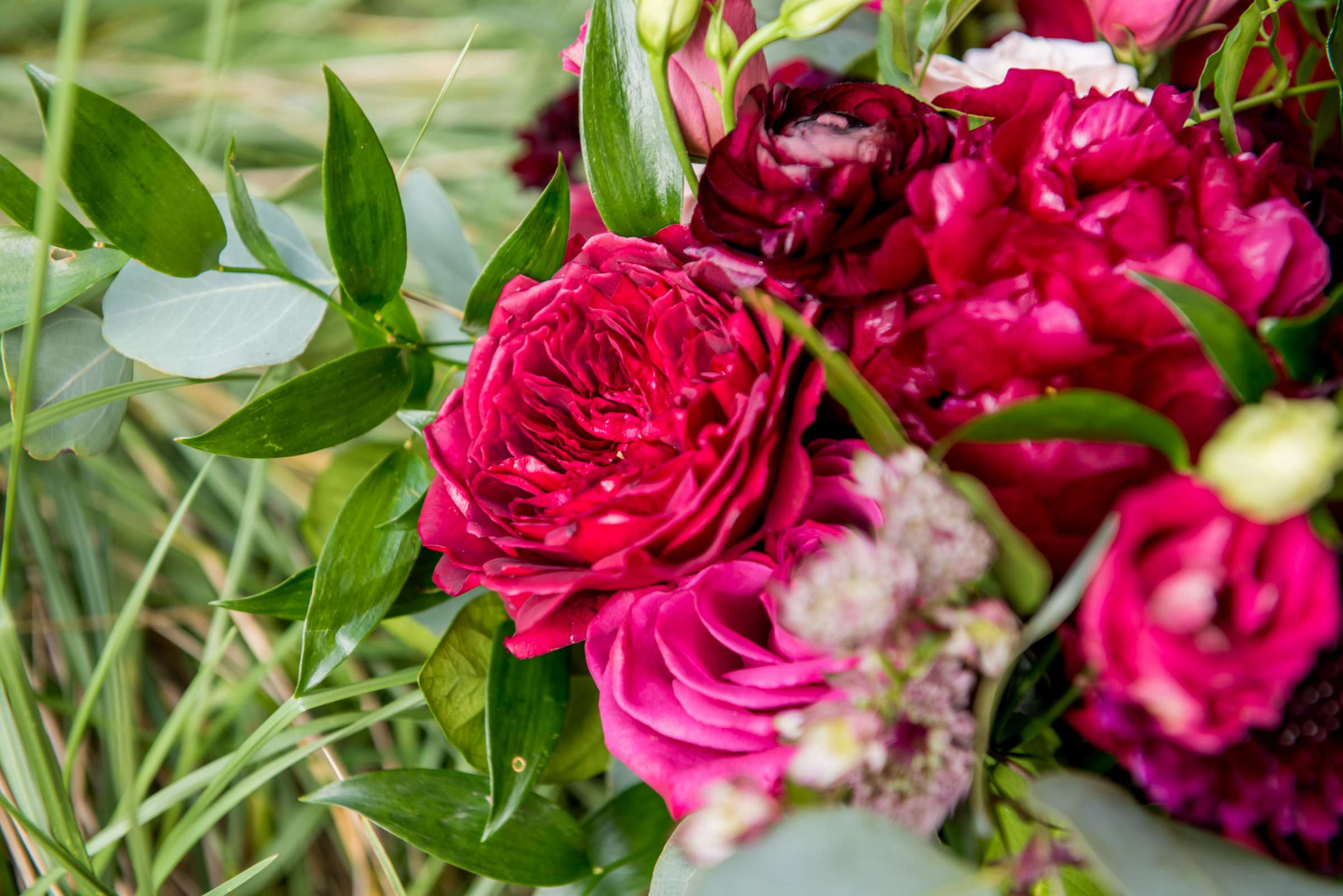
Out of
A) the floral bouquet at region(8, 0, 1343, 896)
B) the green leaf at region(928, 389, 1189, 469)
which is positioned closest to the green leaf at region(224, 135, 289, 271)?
the floral bouquet at region(8, 0, 1343, 896)

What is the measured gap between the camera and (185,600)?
625mm

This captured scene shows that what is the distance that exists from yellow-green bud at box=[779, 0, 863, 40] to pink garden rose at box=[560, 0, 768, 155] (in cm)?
2

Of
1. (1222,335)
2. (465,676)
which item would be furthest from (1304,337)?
(465,676)

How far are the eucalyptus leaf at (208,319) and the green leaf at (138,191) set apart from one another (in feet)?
0.08

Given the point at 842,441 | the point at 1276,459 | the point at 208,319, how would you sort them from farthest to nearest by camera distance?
the point at 208,319 → the point at 842,441 → the point at 1276,459

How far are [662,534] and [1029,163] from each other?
0.14 metres

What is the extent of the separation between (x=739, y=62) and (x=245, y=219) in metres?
0.18

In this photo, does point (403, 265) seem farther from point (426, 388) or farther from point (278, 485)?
point (278, 485)

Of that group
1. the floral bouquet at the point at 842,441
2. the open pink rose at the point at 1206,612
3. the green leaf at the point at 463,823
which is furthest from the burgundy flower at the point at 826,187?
the green leaf at the point at 463,823

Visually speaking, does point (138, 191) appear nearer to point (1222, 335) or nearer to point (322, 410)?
point (322, 410)

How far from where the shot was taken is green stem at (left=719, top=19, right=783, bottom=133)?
26cm

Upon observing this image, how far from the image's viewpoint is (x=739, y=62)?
258 mm

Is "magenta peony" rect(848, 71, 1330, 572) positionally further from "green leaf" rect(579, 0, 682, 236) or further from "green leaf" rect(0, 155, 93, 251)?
"green leaf" rect(0, 155, 93, 251)

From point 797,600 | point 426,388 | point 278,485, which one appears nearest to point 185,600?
point 278,485
